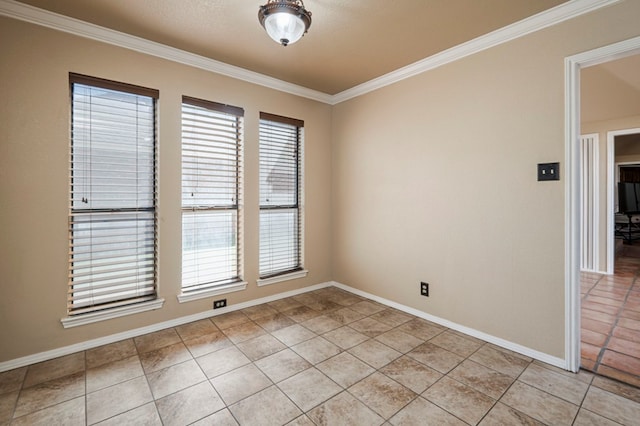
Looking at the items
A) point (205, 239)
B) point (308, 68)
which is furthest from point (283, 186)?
point (308, 68)

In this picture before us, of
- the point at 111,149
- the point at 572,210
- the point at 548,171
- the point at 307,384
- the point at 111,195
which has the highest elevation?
the point at 111,149

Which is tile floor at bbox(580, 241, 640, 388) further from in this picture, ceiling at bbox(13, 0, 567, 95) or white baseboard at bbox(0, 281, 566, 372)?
ceiling at bbox(13, 0, 567, 95)

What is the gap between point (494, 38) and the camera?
2527 millimetres

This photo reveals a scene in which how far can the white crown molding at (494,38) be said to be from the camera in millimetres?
2111

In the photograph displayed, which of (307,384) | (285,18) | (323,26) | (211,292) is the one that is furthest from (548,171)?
(211,292)

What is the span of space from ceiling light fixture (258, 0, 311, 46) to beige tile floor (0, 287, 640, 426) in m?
2.36

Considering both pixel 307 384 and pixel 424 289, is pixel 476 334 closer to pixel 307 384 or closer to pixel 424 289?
pixel 424 289

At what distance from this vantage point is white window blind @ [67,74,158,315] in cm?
248

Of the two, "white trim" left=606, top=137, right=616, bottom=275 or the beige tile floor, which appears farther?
"white trim" left=606, top=137, right=616, bottom=275

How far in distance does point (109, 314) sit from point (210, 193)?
1.40 m

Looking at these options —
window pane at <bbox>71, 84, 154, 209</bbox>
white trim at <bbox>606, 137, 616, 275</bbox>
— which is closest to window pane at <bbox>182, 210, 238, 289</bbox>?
window pane at <bbox>71, 84, 154, 209</bbox>

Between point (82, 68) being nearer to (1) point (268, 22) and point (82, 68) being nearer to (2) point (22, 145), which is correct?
(2) point (22, 145)

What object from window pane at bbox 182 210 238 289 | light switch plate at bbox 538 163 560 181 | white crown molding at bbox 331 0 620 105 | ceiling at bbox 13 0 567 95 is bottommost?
window pane at bbox 182 210 238 289

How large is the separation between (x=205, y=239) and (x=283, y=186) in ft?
3.81
